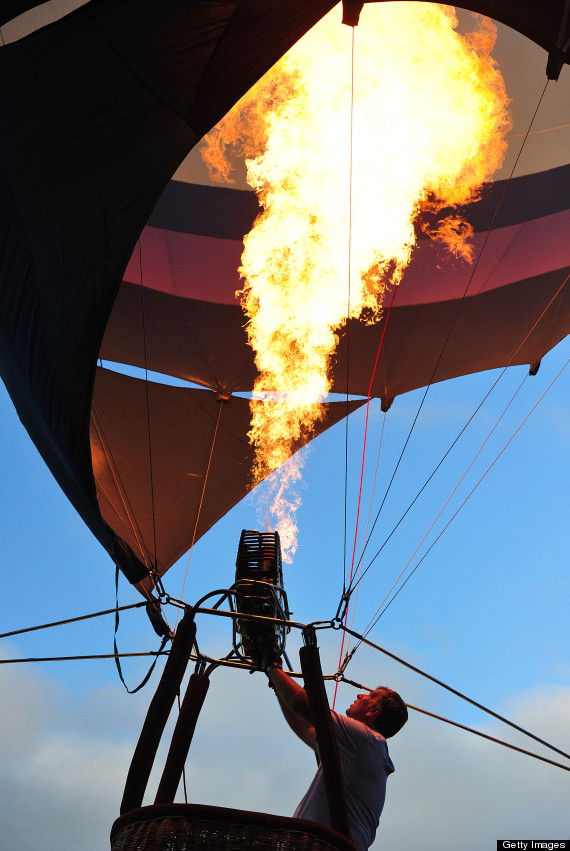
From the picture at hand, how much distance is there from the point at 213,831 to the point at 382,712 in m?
1.08

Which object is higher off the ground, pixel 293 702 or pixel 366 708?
pixel 366 708

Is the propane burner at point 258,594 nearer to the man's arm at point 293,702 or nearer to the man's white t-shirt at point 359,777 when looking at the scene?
the man's arm at point 293,702

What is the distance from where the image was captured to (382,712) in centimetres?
286

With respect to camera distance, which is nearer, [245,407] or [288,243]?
[288,243]

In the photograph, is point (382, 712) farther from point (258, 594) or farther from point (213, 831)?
point (213, 831)

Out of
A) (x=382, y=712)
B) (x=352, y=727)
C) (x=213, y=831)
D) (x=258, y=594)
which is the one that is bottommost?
(x=213, y=831)

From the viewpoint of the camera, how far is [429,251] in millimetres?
5676

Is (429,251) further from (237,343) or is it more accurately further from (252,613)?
(252,613)

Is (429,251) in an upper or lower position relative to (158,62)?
upper

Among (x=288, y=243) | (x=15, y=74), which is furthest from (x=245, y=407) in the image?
(x=15, y=74)

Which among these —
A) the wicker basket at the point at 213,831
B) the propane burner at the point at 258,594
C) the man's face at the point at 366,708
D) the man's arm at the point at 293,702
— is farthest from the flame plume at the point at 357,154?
the wicker basket at the point at 213,831

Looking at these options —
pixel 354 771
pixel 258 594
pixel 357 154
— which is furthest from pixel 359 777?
pixel 357 154

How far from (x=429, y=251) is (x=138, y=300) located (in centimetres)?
213

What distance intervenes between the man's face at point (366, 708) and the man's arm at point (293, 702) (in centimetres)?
18
